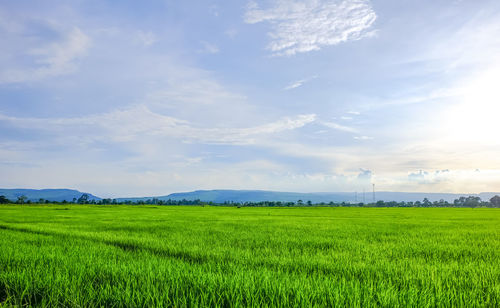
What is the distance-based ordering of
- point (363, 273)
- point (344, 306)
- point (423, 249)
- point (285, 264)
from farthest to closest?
point (423, 249) < point (285, 264) < point (363, 273) < point (344, 306)

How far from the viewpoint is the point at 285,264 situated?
16.1 ft

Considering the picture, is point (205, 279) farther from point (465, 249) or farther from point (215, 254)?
point (465, 249)

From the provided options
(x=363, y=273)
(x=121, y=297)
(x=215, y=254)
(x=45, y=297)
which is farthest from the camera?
(x=215, y=254)

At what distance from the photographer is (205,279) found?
3455 mm

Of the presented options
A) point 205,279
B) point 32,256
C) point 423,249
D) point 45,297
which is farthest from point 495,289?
point 32,256

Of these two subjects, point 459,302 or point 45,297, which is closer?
point 459,302

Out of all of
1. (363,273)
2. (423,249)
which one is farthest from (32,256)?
(423,249)

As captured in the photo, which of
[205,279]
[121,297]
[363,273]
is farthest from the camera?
[363,273]

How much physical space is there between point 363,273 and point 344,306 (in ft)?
6.45

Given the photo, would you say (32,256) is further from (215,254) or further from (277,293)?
(277,293)

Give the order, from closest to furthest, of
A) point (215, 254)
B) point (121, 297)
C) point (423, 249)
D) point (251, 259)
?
1. point (121, 297)
2. point (251, 259)
3. point (215, 254)
4. point (423, 249)

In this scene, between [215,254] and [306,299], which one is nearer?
[306,299]

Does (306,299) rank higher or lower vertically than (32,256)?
higher

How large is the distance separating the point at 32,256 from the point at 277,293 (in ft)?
17.3
